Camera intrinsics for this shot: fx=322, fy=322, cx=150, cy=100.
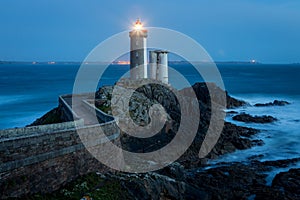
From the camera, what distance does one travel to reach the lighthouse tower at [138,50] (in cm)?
3034

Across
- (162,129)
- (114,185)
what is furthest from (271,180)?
(114,185)

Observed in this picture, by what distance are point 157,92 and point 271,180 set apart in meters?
12.4

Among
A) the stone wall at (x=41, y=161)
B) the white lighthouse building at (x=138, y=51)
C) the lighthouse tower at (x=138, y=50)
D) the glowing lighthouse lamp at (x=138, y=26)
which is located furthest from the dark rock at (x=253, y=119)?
the stone wall at (x=41, y=161)

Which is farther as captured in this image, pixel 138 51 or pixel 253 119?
pixel 253 119

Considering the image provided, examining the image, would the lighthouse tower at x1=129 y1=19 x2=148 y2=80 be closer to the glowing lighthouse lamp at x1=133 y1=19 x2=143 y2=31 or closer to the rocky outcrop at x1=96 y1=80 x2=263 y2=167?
the glowing lighthouse lamp at x1=133 y1=19 x2=143 y2=31

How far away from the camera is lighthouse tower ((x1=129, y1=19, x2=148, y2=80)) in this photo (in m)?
30.3

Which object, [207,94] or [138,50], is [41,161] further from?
[207,94]

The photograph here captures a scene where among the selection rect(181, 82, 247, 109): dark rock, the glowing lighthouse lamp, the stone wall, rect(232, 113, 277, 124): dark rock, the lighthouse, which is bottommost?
the stone wall

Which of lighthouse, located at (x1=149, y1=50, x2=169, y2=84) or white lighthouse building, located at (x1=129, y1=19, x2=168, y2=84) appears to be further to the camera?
lighthouse, located at (x1=149, y1=50, x2=169, y2=84)

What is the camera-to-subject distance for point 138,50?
3053 centimetres

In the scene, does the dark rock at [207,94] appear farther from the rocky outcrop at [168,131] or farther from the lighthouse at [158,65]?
the rocky outcrop at [168,131]

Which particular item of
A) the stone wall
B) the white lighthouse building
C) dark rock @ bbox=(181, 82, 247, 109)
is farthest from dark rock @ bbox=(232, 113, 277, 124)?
the stone wall

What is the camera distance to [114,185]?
41.9ft

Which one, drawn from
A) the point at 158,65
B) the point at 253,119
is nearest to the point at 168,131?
the point at 158,65
